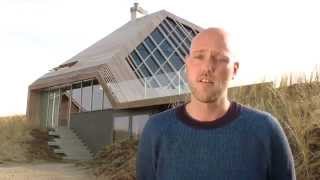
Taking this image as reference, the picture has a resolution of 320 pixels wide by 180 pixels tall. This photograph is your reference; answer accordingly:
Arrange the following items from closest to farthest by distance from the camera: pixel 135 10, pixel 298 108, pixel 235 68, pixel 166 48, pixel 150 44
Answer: pixel 235 68, pixel 298 108, pixel 150 44, pixel 166 48, pixel 135 10

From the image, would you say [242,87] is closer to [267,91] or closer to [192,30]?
[267,91]

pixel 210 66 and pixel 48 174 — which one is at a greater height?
pixel 210 66

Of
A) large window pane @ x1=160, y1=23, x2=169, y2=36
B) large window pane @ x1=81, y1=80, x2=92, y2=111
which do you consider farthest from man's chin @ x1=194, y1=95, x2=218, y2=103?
large window pane @ x1=160, y1=23, x2=169, y2=36

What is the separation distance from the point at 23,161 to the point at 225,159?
18.5m

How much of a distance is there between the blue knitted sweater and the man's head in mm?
83

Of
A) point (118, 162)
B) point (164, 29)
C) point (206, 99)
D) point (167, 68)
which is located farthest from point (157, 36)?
point (206, 99)

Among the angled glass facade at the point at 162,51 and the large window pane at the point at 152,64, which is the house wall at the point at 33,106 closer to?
the angled glass facade at the point at 162,51

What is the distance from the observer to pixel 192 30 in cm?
2517

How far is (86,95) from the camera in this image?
22438 mm

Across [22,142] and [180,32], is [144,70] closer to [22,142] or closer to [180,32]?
[180,32]

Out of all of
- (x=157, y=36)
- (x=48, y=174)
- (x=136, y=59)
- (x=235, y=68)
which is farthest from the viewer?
(x=157, y=36)

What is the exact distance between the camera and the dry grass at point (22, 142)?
19905 millimetres

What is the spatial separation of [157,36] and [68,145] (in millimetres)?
6255

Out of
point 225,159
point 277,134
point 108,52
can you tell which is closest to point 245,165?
point 225,159
